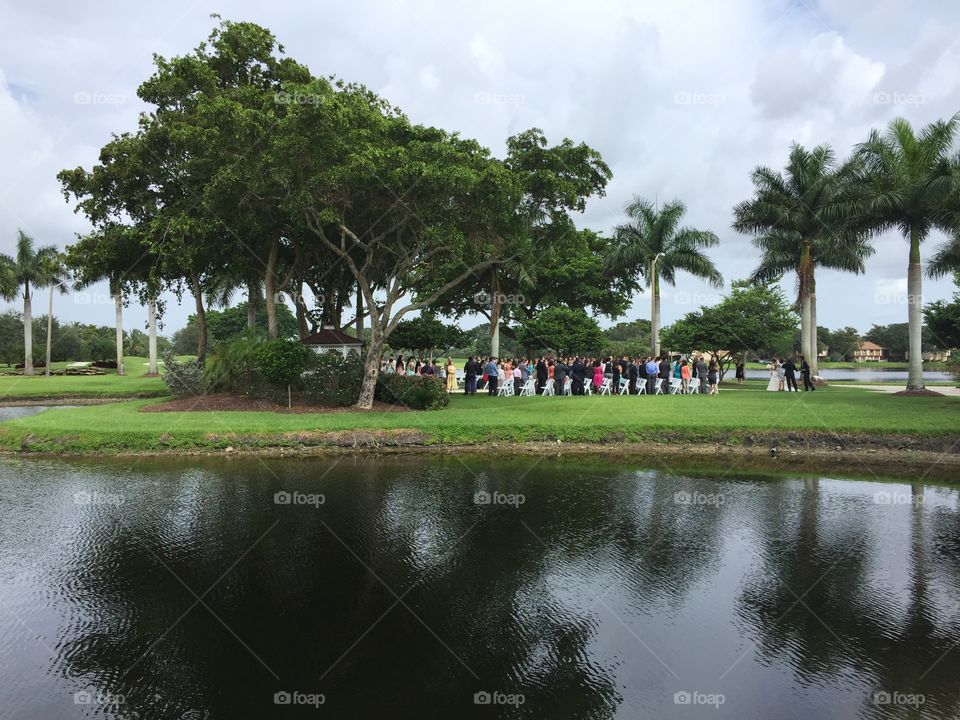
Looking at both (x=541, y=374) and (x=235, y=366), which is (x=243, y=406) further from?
(x=541, y=374)

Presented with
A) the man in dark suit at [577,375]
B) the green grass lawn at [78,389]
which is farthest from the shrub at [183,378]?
the man in dark suit at [577,375]

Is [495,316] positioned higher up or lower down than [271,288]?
lower down

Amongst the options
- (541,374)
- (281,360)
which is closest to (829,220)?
(541,374)

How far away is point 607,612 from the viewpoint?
24.5ft

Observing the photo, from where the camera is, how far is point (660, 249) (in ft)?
135

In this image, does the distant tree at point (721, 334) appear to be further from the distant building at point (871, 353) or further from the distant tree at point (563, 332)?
the distant building at point (871, 353)

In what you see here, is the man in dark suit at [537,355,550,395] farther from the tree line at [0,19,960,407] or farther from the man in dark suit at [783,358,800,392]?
the man in dark suit at [783,358,800,392]

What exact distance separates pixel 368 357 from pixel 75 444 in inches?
390

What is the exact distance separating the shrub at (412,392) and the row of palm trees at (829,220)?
20165mm

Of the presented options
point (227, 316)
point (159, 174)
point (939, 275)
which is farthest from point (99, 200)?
point (227, 316)

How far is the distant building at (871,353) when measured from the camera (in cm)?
14062

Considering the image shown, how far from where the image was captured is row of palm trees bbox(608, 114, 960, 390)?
28.3m

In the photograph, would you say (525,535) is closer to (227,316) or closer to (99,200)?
(99,200)

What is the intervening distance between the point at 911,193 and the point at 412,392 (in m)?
23.9
